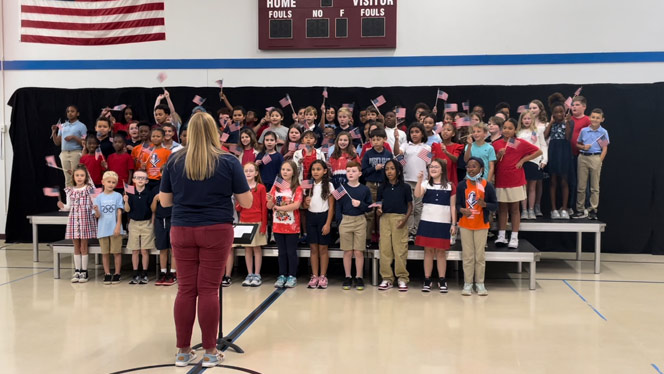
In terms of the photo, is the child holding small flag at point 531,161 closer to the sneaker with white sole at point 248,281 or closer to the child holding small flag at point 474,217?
the child holding small flag at point 474,217

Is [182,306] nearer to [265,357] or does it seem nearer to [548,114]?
[265,357]

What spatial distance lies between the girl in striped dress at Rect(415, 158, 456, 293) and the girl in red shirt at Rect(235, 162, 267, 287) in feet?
6.21

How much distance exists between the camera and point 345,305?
6.60m

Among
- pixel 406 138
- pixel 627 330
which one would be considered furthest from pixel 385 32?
pixel 627 330

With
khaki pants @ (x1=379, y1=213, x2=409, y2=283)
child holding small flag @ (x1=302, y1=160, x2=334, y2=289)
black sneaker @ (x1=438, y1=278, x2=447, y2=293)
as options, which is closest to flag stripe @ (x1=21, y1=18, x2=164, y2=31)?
child holding small flag @ (x1=302, y1=160, x2=334, y2=289)

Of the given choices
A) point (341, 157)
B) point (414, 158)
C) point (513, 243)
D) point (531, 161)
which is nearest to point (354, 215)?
point (341, 157)

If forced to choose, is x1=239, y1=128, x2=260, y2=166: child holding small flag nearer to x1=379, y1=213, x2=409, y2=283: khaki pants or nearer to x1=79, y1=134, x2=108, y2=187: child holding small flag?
x1=379, y1=213, x2=409, y2=283: khaki pants

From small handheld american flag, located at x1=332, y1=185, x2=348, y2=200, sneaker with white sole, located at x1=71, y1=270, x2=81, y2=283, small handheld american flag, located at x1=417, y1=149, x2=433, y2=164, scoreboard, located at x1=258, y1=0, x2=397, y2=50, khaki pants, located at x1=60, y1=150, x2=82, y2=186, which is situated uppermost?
scoreboard, located at x1=258, y1=0, x2=397, y2=50

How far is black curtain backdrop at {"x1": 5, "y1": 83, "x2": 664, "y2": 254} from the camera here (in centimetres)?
973

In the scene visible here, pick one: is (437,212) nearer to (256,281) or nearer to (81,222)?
(256,281)

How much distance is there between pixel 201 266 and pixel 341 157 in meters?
3.71

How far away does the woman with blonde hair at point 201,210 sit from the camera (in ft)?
14.0

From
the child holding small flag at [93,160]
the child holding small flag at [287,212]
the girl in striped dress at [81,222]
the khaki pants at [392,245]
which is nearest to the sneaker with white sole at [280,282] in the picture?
the child holding small flag at [287,212]

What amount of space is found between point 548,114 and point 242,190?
22.9ft
